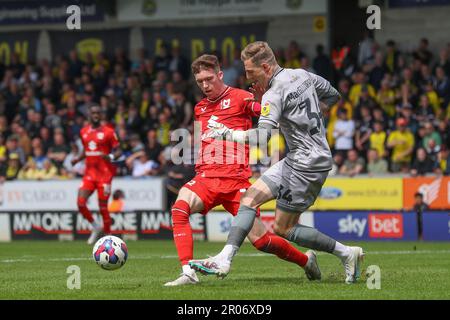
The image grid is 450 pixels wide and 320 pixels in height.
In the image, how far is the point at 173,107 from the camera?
26.2 m

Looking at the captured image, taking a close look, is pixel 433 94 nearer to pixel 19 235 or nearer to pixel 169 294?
pixel 19 235

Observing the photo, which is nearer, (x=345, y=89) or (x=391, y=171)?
(x=391, y=171)

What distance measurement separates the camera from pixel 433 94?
2397cm

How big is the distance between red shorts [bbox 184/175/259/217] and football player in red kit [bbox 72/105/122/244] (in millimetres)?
9866

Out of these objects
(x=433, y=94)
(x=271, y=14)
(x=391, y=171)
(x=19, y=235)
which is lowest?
(x=19, y=235)

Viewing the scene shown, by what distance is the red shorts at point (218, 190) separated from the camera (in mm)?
11195

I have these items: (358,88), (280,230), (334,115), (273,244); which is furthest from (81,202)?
(280,230)

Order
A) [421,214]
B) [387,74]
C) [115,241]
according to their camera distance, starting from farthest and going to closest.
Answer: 1. [387,74]
2. [421,214]
3. [115,241]

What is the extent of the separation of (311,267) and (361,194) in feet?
38.0

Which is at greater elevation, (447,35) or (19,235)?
(447,35)

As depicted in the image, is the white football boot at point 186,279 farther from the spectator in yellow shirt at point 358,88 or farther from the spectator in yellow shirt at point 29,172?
the spectator in yellow shirt at point 29,172

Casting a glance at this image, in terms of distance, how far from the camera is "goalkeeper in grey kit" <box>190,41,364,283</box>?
34.0 ft

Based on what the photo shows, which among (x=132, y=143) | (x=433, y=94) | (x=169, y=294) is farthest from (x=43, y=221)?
(x=169, y=294)
